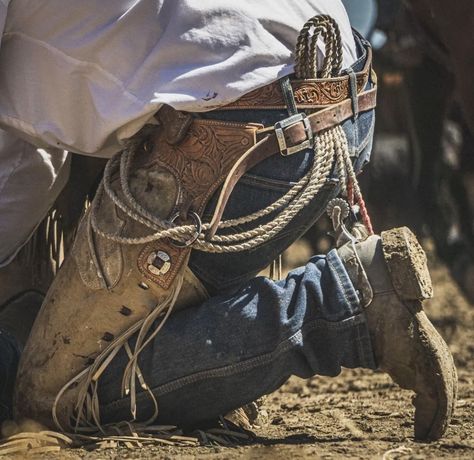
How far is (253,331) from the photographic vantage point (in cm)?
213

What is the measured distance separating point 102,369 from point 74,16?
676mm

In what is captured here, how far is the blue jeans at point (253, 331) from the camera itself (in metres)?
2.13

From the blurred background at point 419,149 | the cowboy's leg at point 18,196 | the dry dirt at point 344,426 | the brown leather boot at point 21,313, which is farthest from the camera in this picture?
the blurred background at point 419,149

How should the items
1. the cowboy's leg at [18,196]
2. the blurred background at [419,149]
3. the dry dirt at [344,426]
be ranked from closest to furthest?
1. the dry dirt at [344,426]
2. the cowboy's leg at [18,196]
3. the blurred background at [419,149]

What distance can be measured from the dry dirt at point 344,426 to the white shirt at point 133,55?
0.64m

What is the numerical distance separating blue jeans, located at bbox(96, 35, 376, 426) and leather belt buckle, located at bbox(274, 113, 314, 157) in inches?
0.8

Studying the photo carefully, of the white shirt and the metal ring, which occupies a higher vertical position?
the white shirt

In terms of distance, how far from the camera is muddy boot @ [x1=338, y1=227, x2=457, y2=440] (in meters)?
2.11

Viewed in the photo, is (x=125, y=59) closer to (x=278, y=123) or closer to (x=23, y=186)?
(x=278, y=123)

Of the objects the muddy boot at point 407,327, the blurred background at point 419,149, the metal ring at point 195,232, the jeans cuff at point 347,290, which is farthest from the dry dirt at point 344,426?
the blurred background at point 419,149

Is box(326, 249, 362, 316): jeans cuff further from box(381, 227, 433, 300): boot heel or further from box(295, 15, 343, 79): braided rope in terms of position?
box(295, 15, 343, 79): braided rope

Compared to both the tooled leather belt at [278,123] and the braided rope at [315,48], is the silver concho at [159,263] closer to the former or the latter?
the tooled leather belt at [278,123]

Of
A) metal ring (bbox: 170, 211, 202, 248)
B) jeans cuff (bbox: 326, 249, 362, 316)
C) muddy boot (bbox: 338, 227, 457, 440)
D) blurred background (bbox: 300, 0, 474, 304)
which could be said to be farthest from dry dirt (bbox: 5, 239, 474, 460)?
blurred background (bbox: 300, 0, 474, 304)

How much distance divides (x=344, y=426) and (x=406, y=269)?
0.47 m
